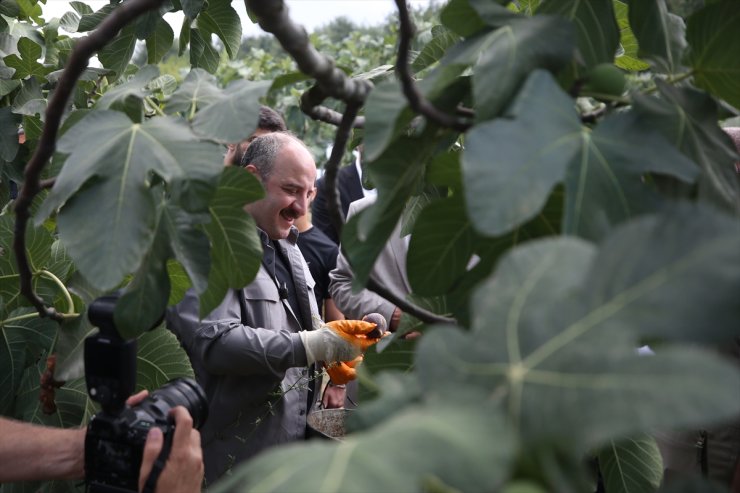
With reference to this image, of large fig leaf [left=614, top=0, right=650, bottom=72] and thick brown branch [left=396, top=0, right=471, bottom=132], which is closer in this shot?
thick brown branch [left=396, top=0, right=471, bottom=132]

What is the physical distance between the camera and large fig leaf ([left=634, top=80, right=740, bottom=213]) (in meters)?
0.75

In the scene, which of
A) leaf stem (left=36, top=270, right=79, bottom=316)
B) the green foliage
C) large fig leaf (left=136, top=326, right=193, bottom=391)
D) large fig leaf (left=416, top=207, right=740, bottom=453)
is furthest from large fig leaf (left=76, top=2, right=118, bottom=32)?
large fig leaf (left=416, top=207, right=740, bottom=453)

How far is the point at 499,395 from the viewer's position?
494mm

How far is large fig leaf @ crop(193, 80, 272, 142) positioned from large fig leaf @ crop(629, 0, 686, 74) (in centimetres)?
42

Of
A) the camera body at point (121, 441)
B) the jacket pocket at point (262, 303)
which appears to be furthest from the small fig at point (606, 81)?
the jacket pocket at point (262, 303)

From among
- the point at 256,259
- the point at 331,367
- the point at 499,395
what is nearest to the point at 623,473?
the point at 256,259

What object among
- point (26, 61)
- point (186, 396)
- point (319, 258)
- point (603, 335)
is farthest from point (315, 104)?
point (319, 258)

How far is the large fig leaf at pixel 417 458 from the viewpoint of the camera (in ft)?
1.43

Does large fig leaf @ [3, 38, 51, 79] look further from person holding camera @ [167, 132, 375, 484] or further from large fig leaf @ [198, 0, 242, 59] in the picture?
person holding camera @ [167, 132, 375, 484]

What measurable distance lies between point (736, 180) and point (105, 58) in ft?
4.28

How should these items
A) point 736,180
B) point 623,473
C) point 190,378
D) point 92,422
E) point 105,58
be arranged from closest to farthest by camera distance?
point 736,180 < point 623,473 < point 92,422 < point 190,378 < point 105,58

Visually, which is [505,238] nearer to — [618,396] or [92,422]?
[618,396]

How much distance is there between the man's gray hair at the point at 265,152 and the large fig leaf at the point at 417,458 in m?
2.08

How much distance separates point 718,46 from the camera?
0.83m
